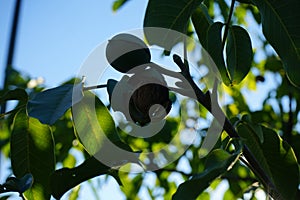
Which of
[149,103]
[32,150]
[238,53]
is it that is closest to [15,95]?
[32,150]

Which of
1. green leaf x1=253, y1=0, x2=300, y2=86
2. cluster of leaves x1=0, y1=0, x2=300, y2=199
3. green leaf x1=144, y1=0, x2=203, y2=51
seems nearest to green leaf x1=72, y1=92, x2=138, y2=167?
cluster of leaves x1=0, y1=0, x2=300, y2=199

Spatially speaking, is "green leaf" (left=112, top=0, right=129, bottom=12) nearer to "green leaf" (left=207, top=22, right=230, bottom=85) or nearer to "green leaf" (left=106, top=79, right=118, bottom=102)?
"green leaf" (left=207, top=22, right=230, bottom=85)

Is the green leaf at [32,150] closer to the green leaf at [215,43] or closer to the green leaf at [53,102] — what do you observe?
the green leaf at [53,102]

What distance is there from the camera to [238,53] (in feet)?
2.83

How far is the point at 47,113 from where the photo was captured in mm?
645

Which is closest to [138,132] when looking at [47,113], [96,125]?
[96,125]

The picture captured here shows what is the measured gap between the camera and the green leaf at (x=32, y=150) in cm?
84

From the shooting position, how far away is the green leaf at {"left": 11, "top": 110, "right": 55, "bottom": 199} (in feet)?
2.76

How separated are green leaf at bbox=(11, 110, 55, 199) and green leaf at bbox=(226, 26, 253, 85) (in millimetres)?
281

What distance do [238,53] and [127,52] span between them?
218 mm

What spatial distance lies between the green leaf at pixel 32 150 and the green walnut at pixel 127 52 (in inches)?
7.4

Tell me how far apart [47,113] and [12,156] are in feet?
0.77

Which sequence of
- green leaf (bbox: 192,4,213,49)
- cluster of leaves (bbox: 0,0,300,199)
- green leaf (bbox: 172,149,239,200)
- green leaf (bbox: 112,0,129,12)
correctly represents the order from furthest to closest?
green leaf (bbox: 112,0,129,12) → green leaf (bbox: 192,4,213,49) → cluster of leaves (bbox: 0,0,300,199) → green leaf (bbox: 172,149,239,200)

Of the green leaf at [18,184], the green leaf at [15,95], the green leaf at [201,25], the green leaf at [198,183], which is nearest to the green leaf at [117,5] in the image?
the green leaf at [201,25]
